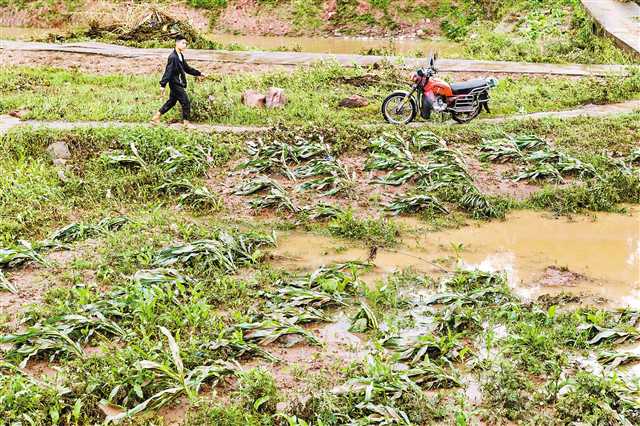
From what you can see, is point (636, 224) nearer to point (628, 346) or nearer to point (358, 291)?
point (628, 346)

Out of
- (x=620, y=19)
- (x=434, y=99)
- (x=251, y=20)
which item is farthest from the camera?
(x=251, y=20)

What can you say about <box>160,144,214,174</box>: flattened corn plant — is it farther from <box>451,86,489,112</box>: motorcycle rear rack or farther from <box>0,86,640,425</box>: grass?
<box>451,86,489,112</box>: motorcycle rear rack

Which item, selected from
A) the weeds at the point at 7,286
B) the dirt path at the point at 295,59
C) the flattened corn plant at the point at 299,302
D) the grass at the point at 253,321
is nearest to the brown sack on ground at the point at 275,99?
the grass at the point at 253,321

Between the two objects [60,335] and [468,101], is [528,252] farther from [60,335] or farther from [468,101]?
[60,335]

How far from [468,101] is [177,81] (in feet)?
14.9

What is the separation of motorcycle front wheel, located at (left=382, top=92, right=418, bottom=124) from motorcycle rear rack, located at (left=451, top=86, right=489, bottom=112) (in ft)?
2.10

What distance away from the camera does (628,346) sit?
230 inches

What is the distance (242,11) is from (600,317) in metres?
22.2

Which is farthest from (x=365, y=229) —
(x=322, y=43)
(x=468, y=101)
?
(x=322, y=43)

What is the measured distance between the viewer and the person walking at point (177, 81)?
1146 cm

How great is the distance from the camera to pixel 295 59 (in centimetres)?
1784

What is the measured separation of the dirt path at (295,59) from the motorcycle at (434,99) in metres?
4.15

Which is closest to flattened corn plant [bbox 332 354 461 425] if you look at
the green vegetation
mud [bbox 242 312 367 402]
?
mud [bbox 242 312 367 402]

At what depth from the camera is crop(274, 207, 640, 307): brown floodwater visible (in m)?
7.08
